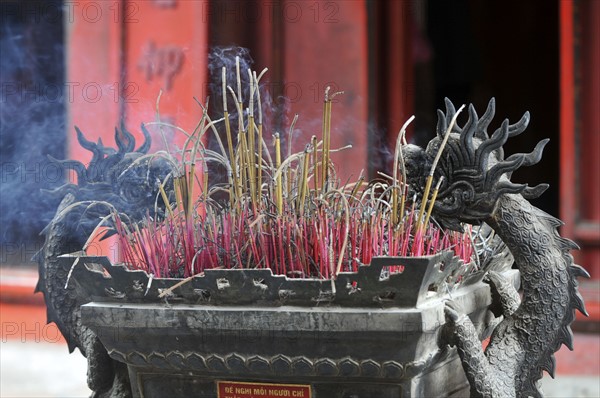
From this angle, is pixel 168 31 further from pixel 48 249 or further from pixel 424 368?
pixel 424 368

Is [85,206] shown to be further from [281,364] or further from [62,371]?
[62,371]

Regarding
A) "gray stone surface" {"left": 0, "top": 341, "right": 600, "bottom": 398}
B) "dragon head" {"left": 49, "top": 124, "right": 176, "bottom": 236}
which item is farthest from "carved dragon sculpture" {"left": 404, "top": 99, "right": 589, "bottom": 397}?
"gray stone surface" {"left": 0, "top": 341, "right": 600, "bottom": 398}

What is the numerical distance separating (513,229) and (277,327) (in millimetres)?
643

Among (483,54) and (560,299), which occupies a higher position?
(483,54)

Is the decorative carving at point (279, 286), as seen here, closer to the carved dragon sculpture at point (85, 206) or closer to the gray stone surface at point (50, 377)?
the carved dragon sculpture at point (85, 206)

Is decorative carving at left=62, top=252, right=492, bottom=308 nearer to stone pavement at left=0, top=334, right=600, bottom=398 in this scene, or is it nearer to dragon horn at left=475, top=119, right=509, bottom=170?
dragon horn at left=475, top=119, right=509, bottom=170

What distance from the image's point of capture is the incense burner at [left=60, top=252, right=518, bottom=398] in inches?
72.3

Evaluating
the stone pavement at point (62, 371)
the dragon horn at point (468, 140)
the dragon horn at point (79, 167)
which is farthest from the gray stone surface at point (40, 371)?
the dragon horn at point (468, 140)

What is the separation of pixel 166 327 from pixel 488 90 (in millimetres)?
5880

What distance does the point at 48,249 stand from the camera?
7.82 ft

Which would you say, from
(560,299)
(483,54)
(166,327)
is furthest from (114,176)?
(483,54)

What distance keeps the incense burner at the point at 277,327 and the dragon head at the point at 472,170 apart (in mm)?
156

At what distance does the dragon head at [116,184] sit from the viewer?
2.38 m

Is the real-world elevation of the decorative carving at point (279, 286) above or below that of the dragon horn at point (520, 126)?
below
